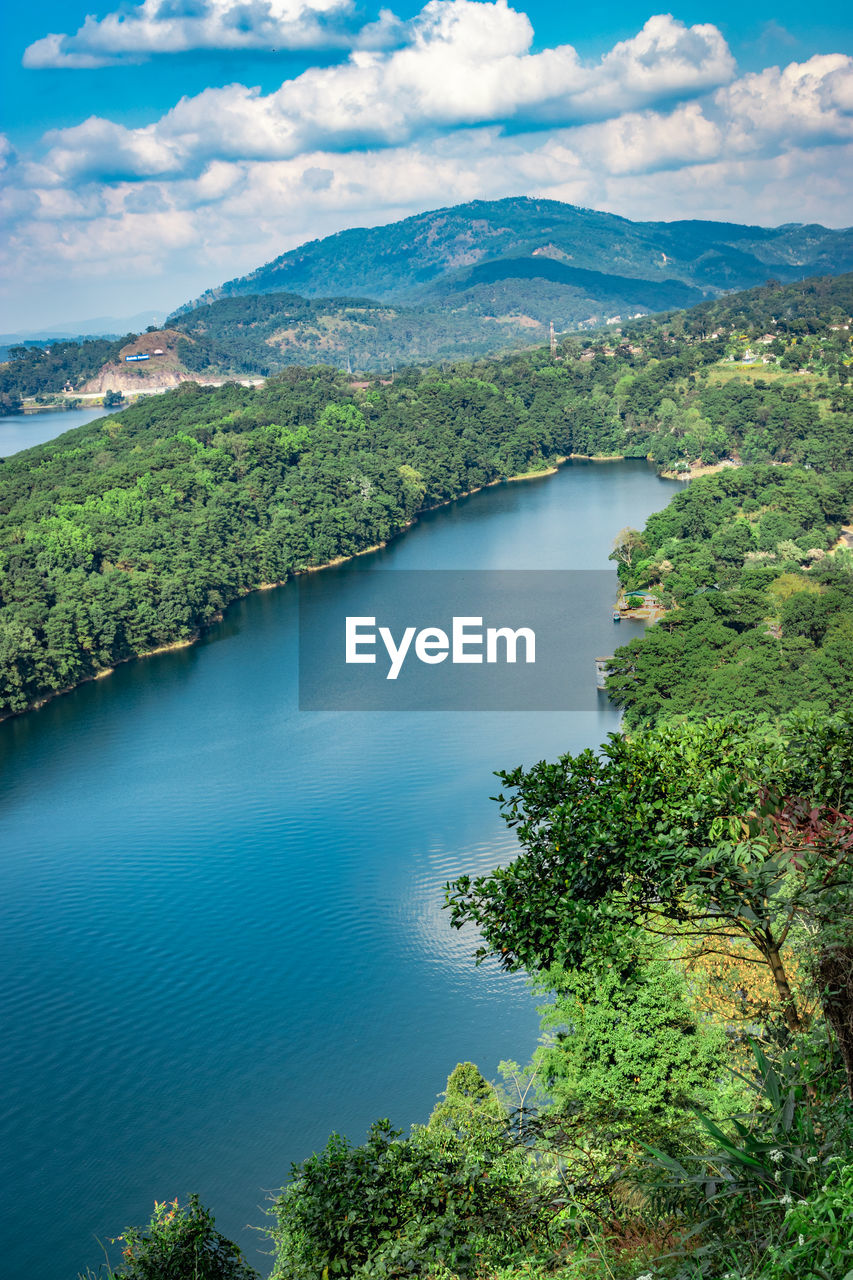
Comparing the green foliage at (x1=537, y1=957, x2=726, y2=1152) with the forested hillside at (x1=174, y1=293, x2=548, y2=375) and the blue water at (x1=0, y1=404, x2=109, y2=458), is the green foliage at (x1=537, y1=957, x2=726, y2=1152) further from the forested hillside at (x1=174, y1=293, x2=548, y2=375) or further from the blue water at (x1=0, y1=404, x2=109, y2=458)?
the forested hillside at (x1=174, y1=293, x2=548, y2=375)

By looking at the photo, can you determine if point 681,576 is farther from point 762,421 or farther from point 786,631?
point 762,421

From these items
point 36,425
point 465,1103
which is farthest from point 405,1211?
point 36,425

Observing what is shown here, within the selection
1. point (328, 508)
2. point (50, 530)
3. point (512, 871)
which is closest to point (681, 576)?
point (328, 508)

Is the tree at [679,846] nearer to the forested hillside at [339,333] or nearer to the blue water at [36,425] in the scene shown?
the blue water at [36,425]

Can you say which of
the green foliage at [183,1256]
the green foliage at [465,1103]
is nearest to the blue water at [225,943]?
the green foliage at [465,1103]
